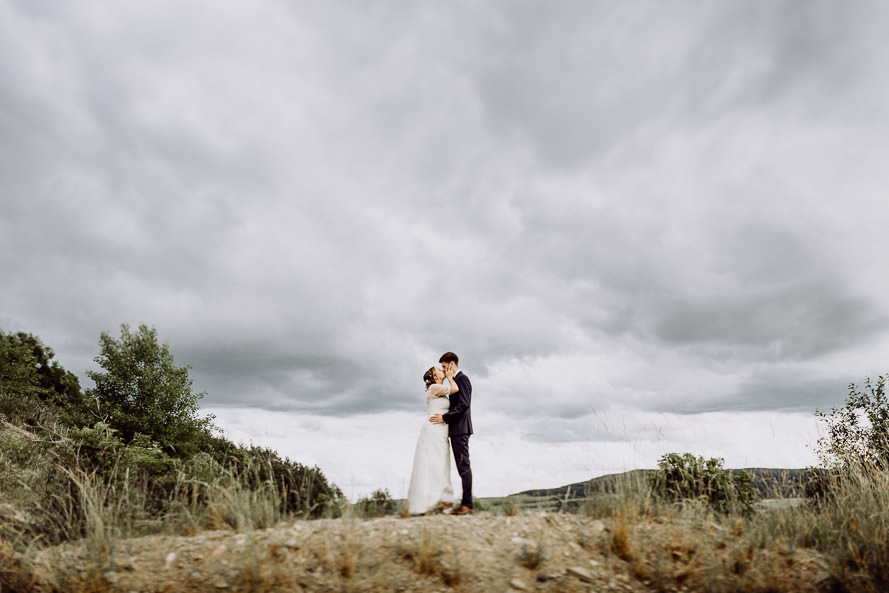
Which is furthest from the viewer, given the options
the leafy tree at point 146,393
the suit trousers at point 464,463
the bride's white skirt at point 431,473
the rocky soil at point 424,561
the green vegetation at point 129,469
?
the leafy tree at point 146,393

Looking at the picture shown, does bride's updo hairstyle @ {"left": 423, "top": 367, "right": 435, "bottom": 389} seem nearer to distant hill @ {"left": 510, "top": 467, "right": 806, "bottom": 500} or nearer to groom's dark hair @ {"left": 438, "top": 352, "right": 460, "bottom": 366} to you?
groom's dark hair @ {"left": 438, "top": 352, "right": 460, "bottom": 366}

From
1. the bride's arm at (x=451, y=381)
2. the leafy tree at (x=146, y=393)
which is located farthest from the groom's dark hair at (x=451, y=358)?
the leafy tree at (x=146, y=393)

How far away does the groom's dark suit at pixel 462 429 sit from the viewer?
898 centimetres

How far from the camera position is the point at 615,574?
21.8 feet

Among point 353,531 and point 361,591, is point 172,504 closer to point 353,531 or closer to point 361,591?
point 353,531

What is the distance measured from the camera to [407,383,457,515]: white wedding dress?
917 cm

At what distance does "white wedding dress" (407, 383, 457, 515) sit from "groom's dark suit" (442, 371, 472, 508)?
0.22m

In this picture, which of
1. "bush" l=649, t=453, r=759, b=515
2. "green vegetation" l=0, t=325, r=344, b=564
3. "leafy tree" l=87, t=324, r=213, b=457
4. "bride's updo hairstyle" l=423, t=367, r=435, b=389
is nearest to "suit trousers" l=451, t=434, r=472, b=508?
"bride's updo hairstyle" l=423, t=367, r=435, b=389

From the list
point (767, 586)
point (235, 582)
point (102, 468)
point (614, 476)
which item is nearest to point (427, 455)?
point (614, 476)

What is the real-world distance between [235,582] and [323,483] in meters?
4.23

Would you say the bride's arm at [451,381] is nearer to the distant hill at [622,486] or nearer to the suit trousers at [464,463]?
the suit trousers at [464,463]

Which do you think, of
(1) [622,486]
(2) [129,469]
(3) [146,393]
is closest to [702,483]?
(1) [622,486]

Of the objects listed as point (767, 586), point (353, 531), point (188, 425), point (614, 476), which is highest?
point (188, 425)

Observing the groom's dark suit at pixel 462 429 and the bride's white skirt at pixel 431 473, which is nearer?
the groom's dark suit at pixel 462 429
